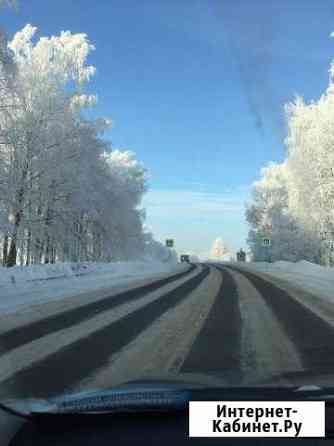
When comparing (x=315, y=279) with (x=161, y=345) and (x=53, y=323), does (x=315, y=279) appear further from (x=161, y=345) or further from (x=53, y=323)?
(x=161, y=345)

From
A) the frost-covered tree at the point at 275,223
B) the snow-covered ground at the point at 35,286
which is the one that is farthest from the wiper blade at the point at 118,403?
the frost-covered tree at the point at 275,223

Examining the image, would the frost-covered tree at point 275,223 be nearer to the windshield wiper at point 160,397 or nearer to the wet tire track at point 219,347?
the wet tire track at point 219,347

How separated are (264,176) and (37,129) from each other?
2062 inches

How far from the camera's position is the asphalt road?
5.50 m

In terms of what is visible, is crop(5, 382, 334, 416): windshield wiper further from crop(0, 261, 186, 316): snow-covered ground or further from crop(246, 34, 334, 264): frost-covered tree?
crop(246, 34, 334, 264): frost-covered tree

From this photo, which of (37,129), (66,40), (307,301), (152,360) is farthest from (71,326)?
(66,40)

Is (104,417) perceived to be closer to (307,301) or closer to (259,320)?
(259,320)

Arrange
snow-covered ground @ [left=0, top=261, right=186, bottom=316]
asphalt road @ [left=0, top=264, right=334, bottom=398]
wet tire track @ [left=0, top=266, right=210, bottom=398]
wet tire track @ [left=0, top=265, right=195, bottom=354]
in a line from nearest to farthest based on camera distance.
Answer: wet tire track @ [left=0, top=266, right=210, bottom=398] < asphalt road @ [left=0, top=264, right=334, bottom=398] < wet tire track @ [left=0, top=265, right=195, bottom=354] < snow-covered ground @ [left=0, top=261, right=186, bottom=316]

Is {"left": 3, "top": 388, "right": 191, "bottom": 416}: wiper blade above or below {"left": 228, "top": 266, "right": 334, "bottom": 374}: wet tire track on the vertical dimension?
above

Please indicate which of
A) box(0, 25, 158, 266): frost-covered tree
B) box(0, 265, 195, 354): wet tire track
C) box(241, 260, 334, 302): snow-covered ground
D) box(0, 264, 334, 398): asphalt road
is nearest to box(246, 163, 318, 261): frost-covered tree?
box(241, 260, 334, 302): snow-covered ground

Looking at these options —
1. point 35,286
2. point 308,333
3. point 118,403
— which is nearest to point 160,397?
point 118,403

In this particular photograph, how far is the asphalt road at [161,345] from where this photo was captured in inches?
217

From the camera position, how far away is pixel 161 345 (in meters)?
7.84

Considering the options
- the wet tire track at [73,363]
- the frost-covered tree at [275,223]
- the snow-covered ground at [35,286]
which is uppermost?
the frost-covered tree at [275,223]
